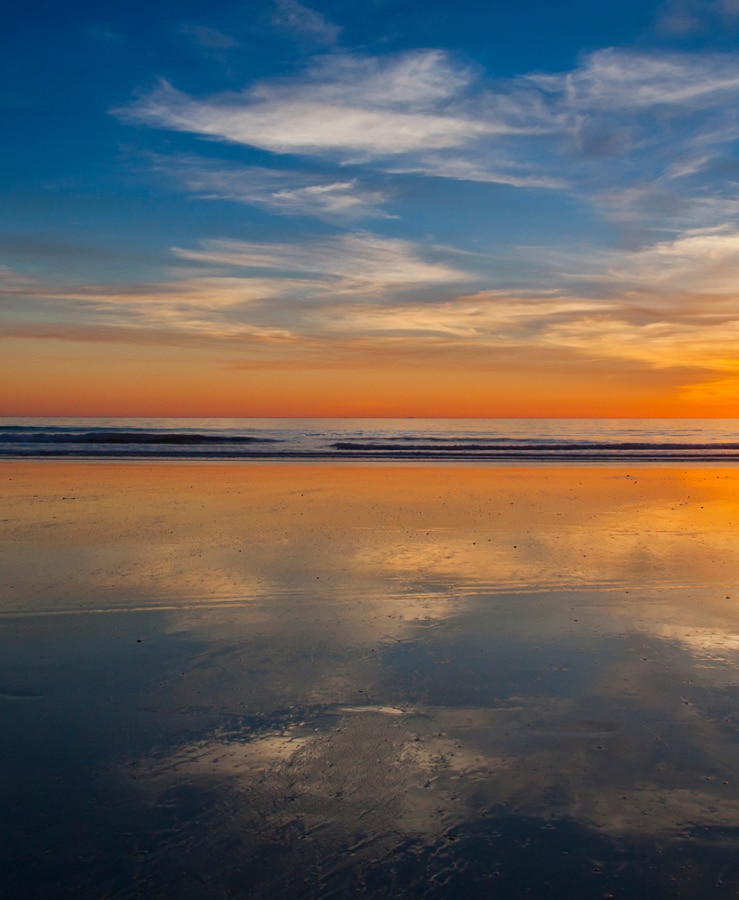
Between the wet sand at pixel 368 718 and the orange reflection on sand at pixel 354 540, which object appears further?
the orange reflection on sand at pixel 354 540

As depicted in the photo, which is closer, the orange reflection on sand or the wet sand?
the wet sand

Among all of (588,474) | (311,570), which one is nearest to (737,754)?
(311,570)

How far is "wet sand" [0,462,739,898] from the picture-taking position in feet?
12.4

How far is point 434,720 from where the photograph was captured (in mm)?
5383

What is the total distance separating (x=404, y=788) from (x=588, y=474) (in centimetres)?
2377

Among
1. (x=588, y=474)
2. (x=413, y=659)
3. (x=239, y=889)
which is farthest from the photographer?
(x=588, y=474)

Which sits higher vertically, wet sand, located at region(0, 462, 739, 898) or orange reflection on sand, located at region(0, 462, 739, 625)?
orange reflection on sand, located at region(0, 462, 739, 625)

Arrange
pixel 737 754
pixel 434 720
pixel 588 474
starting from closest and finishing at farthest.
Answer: pixel 737 754
pixel 434 720
pixel 588 474

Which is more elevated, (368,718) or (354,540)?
(354,540)

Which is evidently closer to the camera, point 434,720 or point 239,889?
point 239,889

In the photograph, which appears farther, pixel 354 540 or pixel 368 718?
pixel 354 540

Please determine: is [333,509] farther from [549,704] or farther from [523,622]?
[549,704]

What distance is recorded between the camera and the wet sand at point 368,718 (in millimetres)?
3770

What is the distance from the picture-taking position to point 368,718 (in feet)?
17.8
